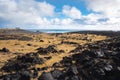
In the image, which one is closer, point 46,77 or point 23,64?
point 46,77

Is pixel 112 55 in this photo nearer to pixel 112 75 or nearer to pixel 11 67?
pixel 112 75

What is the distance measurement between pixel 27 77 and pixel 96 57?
1714 cm

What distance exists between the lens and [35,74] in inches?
1731

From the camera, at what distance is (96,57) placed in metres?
50.9

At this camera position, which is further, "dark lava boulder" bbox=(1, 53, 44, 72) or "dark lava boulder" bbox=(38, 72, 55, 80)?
"dark lava boulder" bbox=(1, 53, 44, 72)

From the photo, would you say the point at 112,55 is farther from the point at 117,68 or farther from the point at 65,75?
the point at 65,75

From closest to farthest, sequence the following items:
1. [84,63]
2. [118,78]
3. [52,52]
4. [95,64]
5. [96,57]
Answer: [118,78], [95,64], [84,63], [96,57], [52,52]

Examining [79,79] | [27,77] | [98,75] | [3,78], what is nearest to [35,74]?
[27,77]

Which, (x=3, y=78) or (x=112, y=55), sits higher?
(x=112, y=55)

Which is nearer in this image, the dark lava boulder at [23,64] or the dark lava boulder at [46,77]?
the dark lava boulder at [46,77]

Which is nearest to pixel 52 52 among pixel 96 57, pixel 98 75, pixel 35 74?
pixel 96 57

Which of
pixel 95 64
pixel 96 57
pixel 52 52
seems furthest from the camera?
pixel 52 52

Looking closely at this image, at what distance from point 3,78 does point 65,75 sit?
450 inches

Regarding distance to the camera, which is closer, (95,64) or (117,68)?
(117,68)
